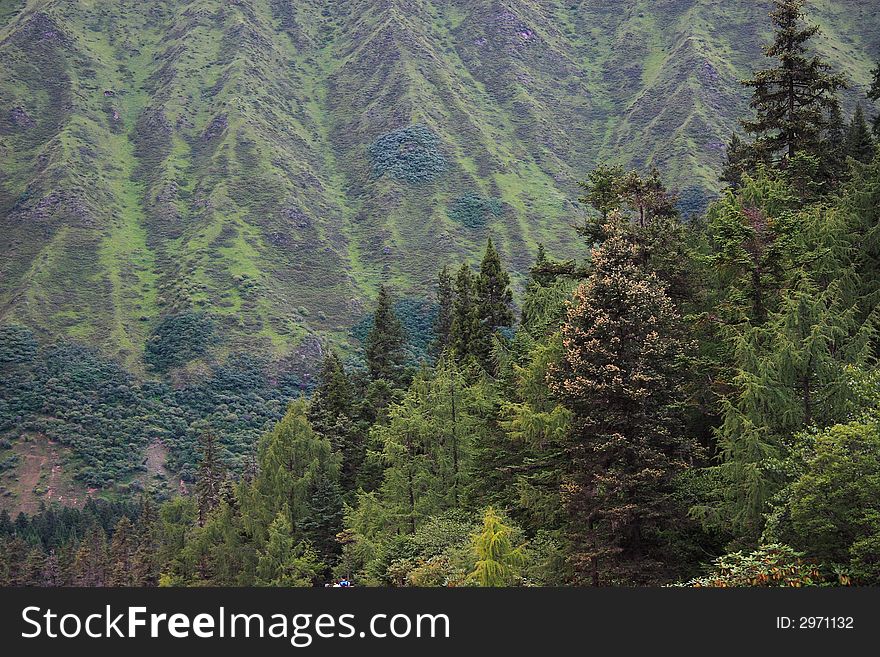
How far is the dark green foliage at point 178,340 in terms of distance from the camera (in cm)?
14250

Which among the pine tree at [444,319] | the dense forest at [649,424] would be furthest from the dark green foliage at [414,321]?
the dense forest at [649,424]

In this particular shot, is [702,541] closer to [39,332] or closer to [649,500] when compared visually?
[649,500]

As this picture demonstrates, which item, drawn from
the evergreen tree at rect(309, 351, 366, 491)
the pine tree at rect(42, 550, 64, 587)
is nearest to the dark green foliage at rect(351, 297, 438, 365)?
the pine tree at rect(42, 550, 64, 587)

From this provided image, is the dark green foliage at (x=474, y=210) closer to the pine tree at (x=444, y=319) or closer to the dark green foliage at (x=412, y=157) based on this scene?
the dark green foliage at (x=412, y=157)

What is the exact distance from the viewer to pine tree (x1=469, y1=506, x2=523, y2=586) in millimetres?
22375

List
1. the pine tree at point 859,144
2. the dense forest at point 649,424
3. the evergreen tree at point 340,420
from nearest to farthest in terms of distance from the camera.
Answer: the dense forest at point 649,424, the pine tree at point 859,144, the evergreen tree at point 340,420

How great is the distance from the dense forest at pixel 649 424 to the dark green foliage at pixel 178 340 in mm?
85460

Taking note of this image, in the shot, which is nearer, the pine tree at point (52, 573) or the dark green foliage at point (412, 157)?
the pine tree at point (52, 573)

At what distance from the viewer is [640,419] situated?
75.9 feet

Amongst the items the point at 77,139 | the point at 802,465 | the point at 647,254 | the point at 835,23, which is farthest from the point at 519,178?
the point at 802,465

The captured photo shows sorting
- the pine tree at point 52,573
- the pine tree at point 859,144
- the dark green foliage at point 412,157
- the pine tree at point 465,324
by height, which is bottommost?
the pine tree at point 52,573

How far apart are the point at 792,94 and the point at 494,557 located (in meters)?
27.7

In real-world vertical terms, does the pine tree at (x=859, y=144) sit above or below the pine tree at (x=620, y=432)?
above

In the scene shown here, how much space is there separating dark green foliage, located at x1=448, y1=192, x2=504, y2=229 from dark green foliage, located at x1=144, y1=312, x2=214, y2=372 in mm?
61366
